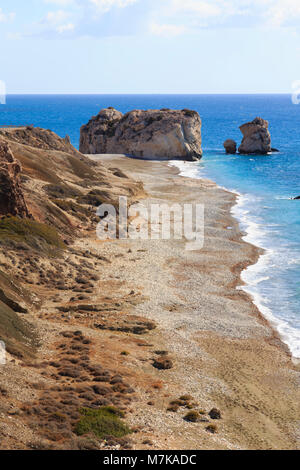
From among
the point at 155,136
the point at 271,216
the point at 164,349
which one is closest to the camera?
the point at 164,349

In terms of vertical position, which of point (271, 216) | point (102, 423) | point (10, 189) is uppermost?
point (10, 189)

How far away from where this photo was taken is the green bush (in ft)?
59.7

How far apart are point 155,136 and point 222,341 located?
247ft

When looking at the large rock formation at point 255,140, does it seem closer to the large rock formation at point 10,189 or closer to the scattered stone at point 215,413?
the large rock formation at point 10,189

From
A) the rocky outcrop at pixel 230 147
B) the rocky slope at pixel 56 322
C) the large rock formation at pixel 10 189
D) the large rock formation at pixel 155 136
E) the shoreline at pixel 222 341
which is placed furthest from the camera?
the rocky outcrop at pixel 230 147

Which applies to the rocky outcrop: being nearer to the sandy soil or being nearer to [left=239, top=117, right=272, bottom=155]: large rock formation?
[left=239, top=117, right=272, bottom=155]: large rock formation

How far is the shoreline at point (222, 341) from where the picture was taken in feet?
68.6

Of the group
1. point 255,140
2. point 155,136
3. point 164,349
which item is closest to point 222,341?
point 164,349

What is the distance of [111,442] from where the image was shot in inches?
699

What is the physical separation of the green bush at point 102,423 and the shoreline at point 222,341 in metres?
1.27

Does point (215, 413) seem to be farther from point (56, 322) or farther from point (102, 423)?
point (56, 322)

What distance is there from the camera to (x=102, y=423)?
18.6 metres

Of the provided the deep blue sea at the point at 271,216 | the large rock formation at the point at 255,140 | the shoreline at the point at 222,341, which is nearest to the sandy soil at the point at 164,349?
the shoreline at the point at 222,341
